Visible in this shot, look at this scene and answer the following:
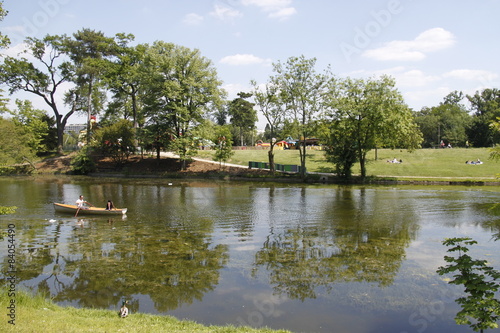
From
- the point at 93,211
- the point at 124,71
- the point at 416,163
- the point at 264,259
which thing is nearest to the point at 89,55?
the point at 124,71

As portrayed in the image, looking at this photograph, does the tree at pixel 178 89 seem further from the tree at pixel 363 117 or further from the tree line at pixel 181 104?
the tree at pixel 363 117

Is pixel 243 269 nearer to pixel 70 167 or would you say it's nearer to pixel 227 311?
pixel 227 311

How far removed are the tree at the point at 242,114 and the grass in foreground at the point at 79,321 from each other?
101m

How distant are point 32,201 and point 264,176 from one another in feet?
96.8

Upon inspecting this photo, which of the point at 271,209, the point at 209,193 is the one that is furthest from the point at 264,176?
the point at 271,209

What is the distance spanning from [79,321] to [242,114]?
106m

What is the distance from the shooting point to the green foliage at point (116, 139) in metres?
63.7

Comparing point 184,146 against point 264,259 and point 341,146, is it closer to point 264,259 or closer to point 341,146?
point 341,146

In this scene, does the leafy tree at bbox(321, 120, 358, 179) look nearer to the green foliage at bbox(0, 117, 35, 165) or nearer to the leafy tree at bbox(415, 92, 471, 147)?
the green foliage at bbox(0, 117, 35, 165)

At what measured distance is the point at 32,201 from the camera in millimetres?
33094

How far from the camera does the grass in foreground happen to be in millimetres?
9078

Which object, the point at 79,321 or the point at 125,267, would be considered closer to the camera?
the point at 79,321

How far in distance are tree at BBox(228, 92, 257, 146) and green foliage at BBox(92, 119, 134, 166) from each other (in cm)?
5020

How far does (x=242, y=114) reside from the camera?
114000mm
